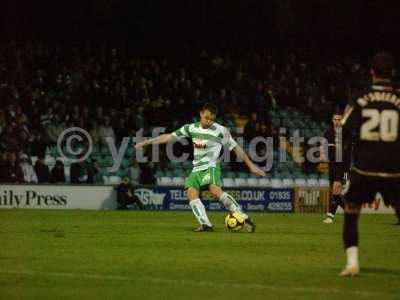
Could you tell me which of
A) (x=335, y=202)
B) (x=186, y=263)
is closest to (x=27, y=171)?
(x=335, y=202)

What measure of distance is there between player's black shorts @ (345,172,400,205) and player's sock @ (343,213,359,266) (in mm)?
201

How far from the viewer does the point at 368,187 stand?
11359 millimetres

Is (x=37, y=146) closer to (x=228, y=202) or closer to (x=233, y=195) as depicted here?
(x=233, y=195)

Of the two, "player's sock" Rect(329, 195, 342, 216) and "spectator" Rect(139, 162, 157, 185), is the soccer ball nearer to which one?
"player's sock" Rect(329, 195, 342, 216)

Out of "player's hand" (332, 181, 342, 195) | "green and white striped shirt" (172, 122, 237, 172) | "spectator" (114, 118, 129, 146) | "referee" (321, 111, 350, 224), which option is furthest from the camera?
"spectator" (114, 118, 129, 146)

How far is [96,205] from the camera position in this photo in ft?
101

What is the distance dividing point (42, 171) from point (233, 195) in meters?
6.00

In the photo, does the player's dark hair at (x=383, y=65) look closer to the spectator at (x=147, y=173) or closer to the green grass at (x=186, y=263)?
the green grass at (x=186, y=263)

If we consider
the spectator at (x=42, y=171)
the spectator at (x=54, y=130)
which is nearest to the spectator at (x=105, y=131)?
the spectator at (x=54, y=130)

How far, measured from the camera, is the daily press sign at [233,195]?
31.2m

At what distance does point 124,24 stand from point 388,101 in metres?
28.2

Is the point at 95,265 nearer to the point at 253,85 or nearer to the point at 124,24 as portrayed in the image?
the point at 253,85

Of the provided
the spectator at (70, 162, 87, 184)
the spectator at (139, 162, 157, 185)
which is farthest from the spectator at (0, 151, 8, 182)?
the spectator at (139, 162, 157, 185)

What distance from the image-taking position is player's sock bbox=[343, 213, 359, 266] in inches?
442
